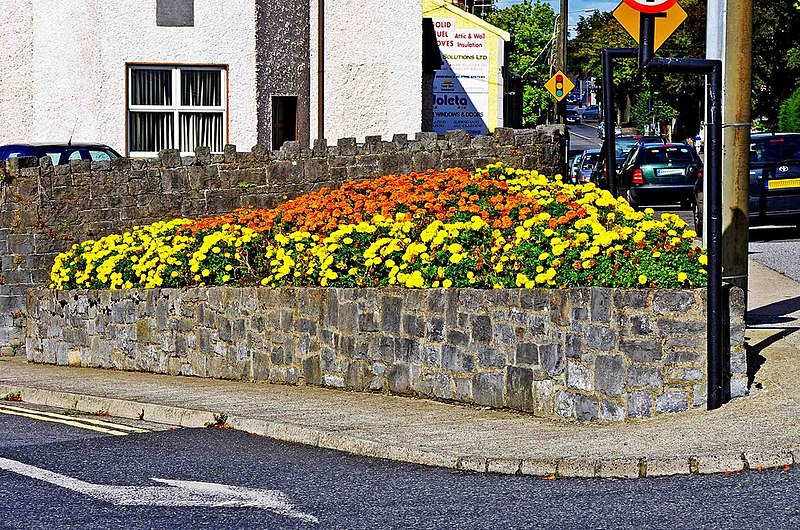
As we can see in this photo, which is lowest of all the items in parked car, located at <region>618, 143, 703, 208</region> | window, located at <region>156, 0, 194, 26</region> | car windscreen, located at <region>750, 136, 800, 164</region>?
parked car, located at <region>618, 143, 703, 208</region>

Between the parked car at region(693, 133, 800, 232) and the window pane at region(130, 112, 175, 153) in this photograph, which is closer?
the parked car at region(693, 133, 800, 232)

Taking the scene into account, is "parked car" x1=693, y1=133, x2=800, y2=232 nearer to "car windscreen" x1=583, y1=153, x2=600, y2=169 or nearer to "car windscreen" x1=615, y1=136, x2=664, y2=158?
"car windscreen" x1=615, y1=136, x2=664, y2=158

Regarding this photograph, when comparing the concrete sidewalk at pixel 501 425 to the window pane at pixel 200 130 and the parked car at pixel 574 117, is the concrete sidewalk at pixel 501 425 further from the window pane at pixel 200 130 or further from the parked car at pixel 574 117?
the parked car at pixel 574 117

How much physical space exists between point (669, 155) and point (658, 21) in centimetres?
2113

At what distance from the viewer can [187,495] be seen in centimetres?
802

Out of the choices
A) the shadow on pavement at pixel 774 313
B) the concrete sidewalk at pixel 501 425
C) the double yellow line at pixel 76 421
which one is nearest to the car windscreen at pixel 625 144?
the shadow on pavement at pixel 774 313

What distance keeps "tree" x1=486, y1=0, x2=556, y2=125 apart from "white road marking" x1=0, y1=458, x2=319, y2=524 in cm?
6716

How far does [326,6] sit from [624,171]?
10607mm

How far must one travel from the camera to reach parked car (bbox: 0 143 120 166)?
19.5 metres

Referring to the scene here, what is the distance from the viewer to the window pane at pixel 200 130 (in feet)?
73.0

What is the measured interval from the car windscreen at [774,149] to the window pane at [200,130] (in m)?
9.17

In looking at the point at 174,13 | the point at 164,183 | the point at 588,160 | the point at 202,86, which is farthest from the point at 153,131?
the point at 588,160

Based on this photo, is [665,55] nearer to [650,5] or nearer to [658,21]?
[658,21]

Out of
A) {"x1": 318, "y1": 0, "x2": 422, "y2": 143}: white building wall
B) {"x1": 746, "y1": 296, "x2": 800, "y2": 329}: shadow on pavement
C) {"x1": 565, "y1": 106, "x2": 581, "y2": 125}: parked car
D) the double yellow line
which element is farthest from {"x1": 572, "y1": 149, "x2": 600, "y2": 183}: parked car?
{"x1": 565, "y1": 106, "x2": 581, "y2": 125}: parked car
